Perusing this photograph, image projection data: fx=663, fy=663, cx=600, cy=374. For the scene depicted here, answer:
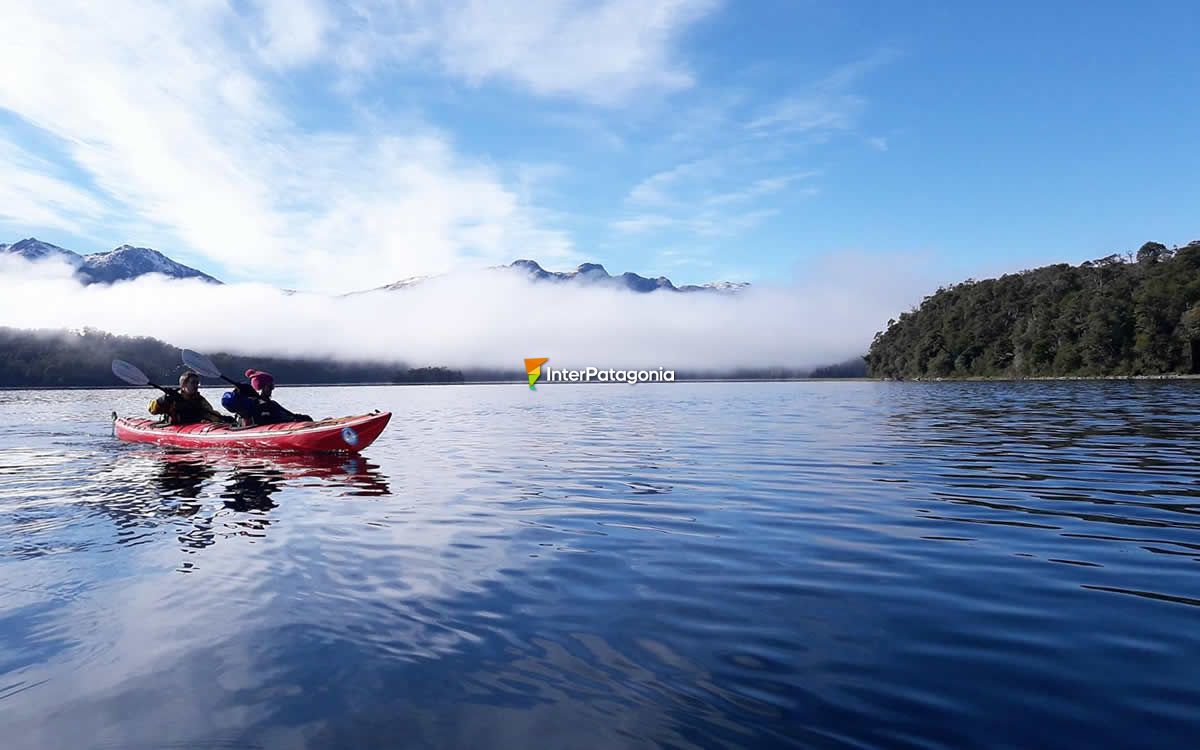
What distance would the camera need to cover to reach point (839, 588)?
8703 mm

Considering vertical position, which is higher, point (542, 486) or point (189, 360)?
point (189, 360)

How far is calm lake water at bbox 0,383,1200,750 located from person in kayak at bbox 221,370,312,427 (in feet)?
30.5

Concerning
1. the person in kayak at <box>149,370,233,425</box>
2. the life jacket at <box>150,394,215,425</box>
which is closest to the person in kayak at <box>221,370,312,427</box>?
the person in kayak at <box>149,370,233,425</box>

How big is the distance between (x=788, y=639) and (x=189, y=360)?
31.5 m

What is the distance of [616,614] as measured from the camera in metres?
7.95

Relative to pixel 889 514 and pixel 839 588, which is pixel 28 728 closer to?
pixel 839 588

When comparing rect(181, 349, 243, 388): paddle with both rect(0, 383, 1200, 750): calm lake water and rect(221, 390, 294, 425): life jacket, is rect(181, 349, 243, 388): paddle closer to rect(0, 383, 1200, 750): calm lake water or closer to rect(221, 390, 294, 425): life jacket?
rect(221, 390, 294, 425): life jacket

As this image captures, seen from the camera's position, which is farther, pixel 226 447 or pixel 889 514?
pixel 226 447

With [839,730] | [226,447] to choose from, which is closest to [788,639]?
[839,730]

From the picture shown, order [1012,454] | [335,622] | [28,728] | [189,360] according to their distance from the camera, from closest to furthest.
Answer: [28,728] → [335,622] → [1012,454] → [189,360]

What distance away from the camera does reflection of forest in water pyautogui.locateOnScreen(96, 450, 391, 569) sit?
13766 millimetres

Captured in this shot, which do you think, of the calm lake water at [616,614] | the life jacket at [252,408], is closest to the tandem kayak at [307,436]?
the life jacket at [252,408]

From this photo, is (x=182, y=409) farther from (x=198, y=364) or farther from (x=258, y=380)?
(x=258, y=380)

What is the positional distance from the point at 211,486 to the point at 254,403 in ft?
29.9
